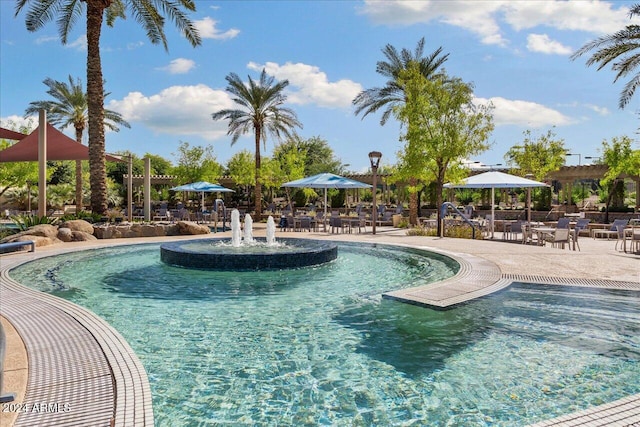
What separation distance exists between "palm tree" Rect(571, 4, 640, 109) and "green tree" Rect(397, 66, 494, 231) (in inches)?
162

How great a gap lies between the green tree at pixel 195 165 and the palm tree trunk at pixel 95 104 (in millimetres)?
16915

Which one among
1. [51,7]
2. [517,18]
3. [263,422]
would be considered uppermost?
[51,7]

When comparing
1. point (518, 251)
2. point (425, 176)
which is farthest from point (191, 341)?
point (425, 176)

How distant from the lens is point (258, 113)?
91.1 ft

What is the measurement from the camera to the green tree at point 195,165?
116 ft

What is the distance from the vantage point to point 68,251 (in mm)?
12539

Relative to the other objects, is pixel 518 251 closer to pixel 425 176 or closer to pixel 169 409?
pixel 425 176

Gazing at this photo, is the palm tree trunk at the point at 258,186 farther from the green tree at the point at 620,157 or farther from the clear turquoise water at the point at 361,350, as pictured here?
the green tree at the point at 620,157

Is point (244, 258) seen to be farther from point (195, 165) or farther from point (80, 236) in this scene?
point (195, 165)

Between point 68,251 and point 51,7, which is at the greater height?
point 51,7

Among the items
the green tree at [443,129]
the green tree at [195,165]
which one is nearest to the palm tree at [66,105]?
the green tree at [195,165]

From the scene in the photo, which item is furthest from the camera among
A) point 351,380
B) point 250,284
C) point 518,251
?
point 518,251

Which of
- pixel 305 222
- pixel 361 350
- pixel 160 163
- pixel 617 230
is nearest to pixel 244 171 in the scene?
pixel 305 222

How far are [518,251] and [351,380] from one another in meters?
9.38
